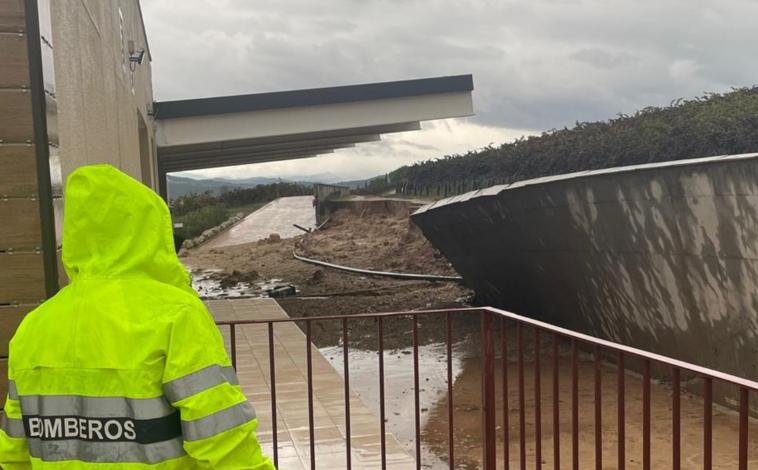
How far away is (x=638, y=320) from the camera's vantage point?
8.25 meters

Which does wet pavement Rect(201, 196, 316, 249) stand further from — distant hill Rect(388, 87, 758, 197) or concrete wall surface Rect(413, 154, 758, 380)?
concrete wall surface Rect(413, 154, 758, 380)

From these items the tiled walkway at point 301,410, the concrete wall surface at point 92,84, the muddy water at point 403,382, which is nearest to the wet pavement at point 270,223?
the muddy water at point 403,382

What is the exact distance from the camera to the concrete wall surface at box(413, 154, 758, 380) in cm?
659

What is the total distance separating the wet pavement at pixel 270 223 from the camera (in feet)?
111

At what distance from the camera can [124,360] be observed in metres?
1.79

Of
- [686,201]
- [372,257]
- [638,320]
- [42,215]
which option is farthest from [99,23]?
[372,257]

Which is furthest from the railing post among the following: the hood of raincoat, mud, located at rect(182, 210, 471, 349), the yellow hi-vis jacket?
mud, located at rect(182, 210, 471, 349)

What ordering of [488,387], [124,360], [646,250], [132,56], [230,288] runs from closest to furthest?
[124,360] < [488,387] < [646,250] < [132,56] < [230,288]

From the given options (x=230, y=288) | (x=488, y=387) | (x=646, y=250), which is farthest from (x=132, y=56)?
(x=230, y=288)

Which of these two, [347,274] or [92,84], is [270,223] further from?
[92,84]

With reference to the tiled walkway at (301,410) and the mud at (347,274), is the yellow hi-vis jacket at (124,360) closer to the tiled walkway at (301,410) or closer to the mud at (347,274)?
the tiled walkway at (301,410)

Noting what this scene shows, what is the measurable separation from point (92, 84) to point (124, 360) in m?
3.82

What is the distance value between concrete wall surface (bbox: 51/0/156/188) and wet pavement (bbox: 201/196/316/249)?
24.5 meters

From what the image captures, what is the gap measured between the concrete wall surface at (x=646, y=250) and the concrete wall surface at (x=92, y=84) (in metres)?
4.87
